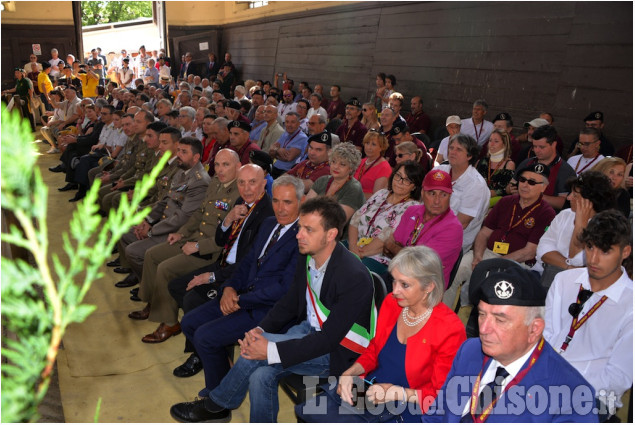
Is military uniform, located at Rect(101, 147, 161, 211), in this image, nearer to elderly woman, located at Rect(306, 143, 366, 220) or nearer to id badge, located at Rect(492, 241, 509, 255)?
elderly woman, located at Rect(306, 143, 366, 220)

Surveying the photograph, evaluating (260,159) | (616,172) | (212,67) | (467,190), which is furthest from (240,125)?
(212,67)

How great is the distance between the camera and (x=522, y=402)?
171 cm

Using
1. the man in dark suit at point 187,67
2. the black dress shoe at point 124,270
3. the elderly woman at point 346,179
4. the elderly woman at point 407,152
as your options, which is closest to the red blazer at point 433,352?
the elderly woman at point 346,179

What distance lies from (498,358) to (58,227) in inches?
221

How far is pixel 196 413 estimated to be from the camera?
9.31 ft

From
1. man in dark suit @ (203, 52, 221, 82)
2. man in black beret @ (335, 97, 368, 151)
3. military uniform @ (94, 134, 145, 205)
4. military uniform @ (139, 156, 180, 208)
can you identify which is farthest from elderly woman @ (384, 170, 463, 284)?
man in dark suit @ (203, 52, 221, 82)

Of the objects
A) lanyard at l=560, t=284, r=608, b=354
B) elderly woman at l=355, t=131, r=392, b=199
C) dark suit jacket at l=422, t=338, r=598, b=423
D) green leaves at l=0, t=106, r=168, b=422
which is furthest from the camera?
elderly woman at l=355, t=131, r=392, b=199

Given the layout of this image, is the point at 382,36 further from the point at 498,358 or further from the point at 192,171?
the point at 498,358

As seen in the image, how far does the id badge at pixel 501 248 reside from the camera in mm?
3477

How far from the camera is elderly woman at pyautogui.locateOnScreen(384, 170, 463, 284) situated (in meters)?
3.11

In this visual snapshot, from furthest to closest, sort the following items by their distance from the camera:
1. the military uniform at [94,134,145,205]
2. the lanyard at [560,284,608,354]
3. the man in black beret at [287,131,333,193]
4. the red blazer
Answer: the military uniform at [94,134,145,205] → the man in black beret at [287,131,333,193] → the lanyard at [560,284,608,354] → the red blazer

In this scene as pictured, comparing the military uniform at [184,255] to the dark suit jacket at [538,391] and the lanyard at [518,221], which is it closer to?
the lanyard at [518,221]

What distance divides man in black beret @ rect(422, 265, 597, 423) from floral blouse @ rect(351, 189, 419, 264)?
1721 mm

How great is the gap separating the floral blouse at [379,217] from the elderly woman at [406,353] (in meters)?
1.24
